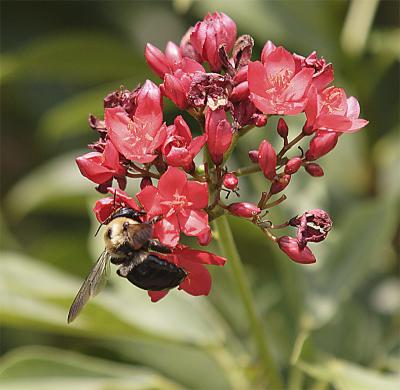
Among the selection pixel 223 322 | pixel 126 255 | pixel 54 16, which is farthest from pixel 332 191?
pixel 54 16

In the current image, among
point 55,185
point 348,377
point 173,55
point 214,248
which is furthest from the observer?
point 55,185

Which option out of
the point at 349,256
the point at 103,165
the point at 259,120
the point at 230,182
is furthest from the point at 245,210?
the point at 349,256

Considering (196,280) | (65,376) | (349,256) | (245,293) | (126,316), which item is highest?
(196,280)

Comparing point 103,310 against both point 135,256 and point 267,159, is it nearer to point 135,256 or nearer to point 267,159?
point 135,256

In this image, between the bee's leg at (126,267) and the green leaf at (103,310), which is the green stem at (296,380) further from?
the bee's leg at (126,267)

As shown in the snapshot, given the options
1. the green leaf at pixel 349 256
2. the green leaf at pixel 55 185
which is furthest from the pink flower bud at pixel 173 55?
the green leaf at pixel 55 185

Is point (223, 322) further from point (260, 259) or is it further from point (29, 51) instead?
point (29, 51)
